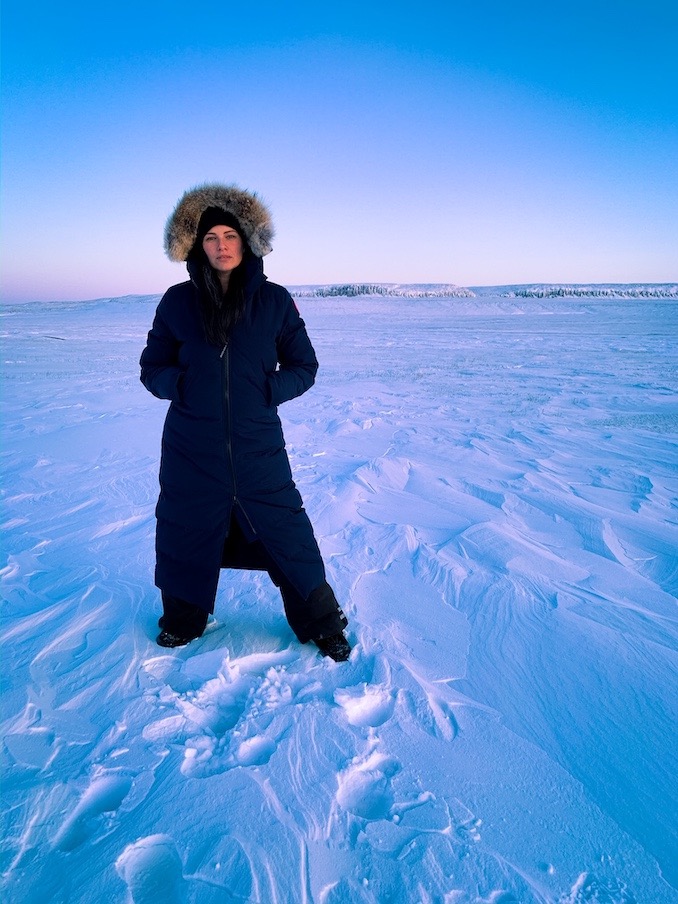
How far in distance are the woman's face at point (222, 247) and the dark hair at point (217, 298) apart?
0.03 metres

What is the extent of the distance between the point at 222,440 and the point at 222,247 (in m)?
0.68

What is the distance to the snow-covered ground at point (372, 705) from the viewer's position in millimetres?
1245

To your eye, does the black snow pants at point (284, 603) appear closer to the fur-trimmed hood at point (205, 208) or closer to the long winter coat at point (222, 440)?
the long winter coat at point (222, 440)

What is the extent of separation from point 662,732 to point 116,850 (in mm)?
1581

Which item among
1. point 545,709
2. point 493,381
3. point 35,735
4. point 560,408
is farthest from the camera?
point 493,381

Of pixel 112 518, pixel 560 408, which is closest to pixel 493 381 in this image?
pixel 560 408

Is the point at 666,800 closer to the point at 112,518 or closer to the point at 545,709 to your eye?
the point at 545,709

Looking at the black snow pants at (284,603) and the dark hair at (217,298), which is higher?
the dark hair at (217,298)

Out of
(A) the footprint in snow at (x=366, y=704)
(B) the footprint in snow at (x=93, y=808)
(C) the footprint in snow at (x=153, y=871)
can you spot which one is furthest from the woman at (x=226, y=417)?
(C) the footprint in snow at (x=153, y=871)

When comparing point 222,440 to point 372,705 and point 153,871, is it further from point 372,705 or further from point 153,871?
point 153,871

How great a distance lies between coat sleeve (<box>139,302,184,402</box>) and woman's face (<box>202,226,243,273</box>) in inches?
10.4

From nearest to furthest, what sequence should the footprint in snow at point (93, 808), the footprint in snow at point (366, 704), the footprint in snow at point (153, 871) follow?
the footprint in snow at point (153, 871) < the footprint in snow at point (93, 808) < the footprint in snow at point (366, 704)

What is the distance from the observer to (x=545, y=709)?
5.63 feet

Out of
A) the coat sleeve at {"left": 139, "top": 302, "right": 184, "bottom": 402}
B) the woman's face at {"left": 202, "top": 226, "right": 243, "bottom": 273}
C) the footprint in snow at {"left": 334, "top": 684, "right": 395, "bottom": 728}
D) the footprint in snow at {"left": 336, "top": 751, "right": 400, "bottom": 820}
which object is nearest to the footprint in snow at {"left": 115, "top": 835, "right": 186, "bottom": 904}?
the footprint in snow at {"left": 336, "top": 751, "right": 400, "bottom": 820}
